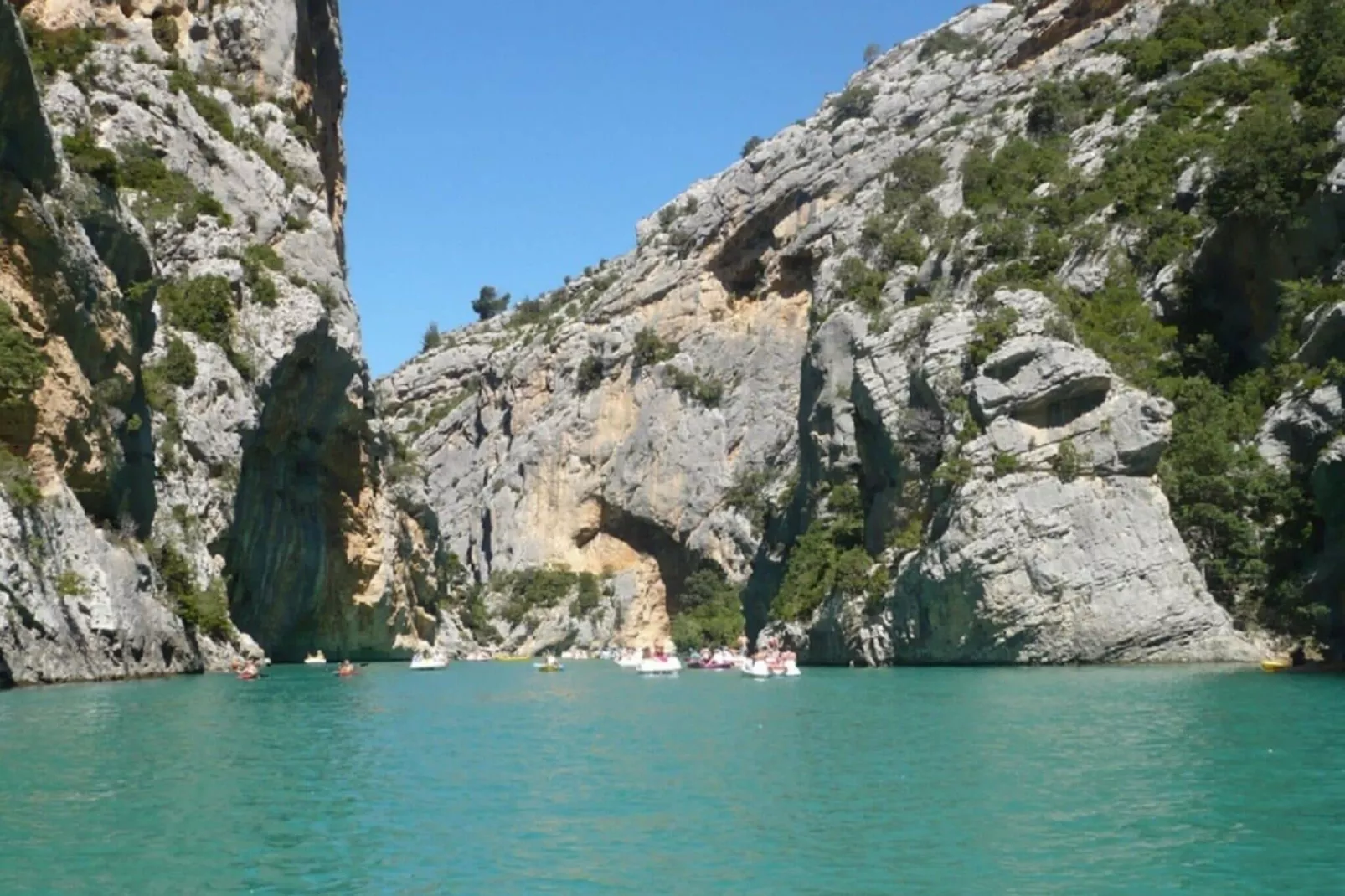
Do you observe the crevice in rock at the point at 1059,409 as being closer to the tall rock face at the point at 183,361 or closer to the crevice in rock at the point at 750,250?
the tall rock face at the point at 183,361

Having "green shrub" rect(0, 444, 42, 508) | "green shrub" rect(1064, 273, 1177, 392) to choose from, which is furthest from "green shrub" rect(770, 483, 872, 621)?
"green shrub" rect(0, 444, 42, 508)

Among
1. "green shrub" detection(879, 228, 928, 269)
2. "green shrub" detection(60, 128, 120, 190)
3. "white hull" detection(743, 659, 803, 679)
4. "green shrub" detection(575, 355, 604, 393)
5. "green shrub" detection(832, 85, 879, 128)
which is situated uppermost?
"green shrub" detection(832, 85, 879, 128)

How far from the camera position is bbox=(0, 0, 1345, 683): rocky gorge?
43438 millimetres

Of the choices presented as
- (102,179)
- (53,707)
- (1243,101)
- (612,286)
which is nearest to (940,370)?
(1243,101)

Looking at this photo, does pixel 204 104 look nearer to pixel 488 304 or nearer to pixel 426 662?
pixel 426 662

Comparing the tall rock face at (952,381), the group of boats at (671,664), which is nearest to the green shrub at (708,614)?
the tall rock face at (952,381)

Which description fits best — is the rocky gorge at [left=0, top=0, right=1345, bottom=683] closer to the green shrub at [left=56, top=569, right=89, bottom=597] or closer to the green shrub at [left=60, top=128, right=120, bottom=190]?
the green shrub at [left=56, top=569, right=89, bottom=597]

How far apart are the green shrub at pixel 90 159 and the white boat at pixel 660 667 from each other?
2947cm

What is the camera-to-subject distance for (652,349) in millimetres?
115562

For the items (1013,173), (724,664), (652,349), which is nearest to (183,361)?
(724,664)

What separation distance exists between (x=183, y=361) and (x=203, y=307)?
3.44m

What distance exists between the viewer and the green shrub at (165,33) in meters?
70.4

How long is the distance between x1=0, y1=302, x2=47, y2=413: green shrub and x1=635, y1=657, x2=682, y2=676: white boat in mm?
29800

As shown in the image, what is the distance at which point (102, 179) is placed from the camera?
47.8 m
